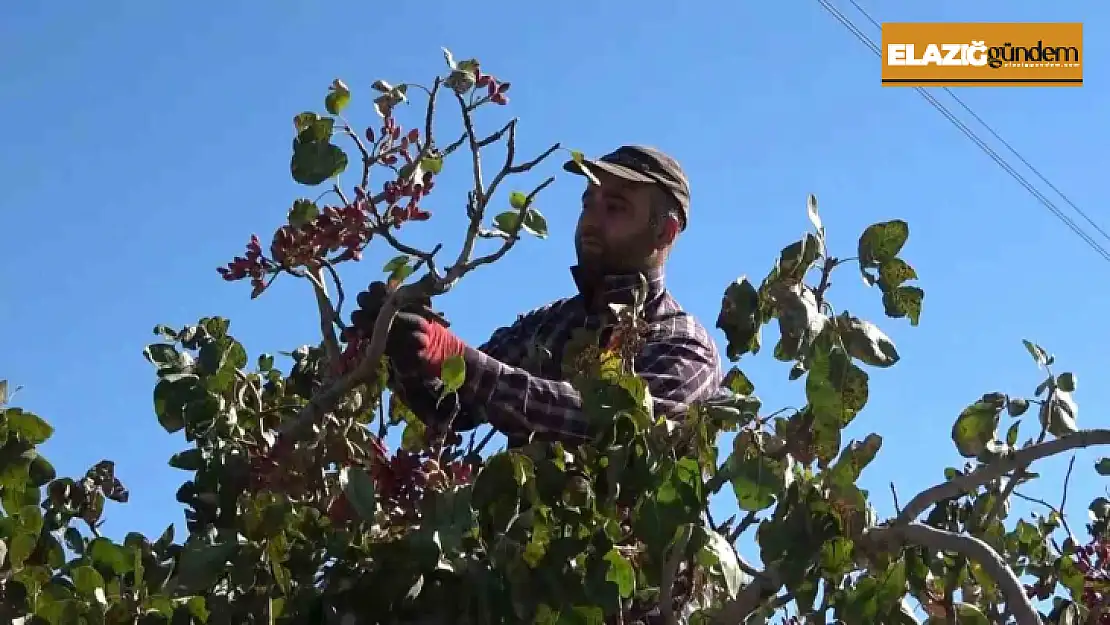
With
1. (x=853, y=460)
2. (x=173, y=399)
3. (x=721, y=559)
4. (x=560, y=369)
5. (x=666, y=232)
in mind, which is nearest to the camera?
(x=721, y=559)

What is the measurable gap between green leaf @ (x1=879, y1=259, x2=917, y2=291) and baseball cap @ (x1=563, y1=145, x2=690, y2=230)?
1.01m

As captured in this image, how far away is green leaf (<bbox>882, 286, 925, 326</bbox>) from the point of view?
2225 mm

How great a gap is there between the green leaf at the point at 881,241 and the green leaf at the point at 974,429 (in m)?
0.26

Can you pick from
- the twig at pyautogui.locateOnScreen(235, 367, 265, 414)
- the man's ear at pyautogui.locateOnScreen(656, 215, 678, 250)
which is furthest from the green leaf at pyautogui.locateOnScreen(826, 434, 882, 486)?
the man's ear at pyautogui.locateOnScreen(656, 215, 678, 250)

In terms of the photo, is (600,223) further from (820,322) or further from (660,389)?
(820,322)

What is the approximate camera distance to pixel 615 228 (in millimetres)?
3197

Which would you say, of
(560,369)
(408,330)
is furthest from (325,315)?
(560,369)

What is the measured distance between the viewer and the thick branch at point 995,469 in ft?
7.01

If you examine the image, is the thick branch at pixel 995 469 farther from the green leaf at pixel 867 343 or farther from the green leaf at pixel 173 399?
the green leaf at pixel 173 399

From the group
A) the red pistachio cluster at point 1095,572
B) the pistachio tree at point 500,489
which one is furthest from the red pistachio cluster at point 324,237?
the red pistachio cluster at point 1095,572

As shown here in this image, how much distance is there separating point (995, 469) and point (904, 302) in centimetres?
25

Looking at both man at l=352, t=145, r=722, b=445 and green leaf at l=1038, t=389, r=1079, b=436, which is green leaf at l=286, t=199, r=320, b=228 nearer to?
man at l=352, t=145, r=722, b=445

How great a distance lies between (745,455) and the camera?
2.09 meters

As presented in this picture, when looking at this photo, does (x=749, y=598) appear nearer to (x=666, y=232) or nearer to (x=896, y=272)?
(x=896, y=272)
